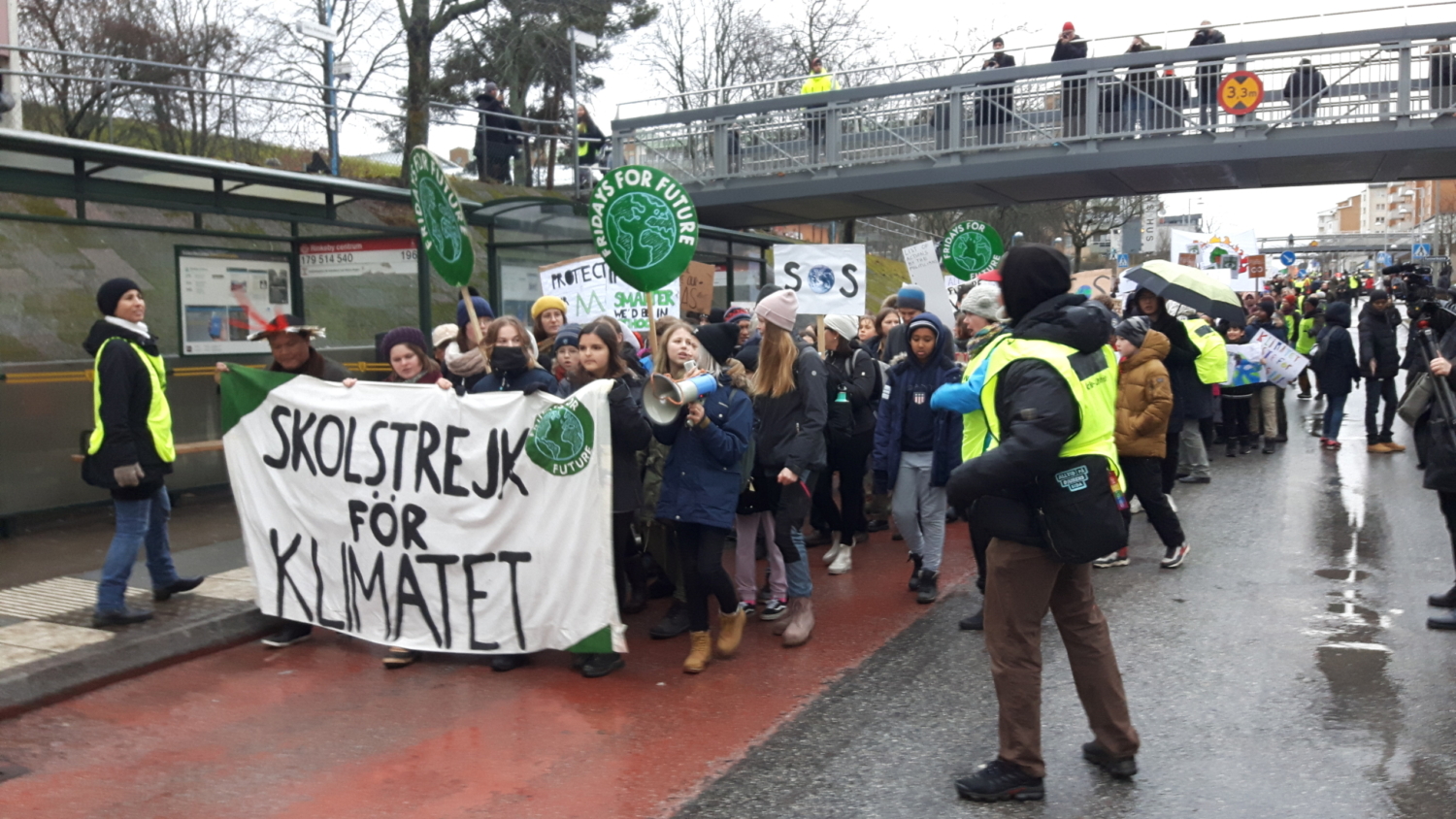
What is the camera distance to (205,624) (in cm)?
615

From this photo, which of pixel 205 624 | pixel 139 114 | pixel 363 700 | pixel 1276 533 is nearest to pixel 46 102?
pixel 139 114

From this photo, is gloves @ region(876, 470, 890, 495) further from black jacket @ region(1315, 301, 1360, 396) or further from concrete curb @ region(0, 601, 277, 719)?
black jacket @ region(1315, 301, 1360, 396)

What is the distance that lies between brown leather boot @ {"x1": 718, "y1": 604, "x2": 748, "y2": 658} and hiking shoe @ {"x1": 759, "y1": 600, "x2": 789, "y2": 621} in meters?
0.73

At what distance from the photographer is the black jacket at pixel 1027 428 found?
12.9 feet

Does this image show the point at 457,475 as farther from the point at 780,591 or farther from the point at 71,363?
the point at 71,363

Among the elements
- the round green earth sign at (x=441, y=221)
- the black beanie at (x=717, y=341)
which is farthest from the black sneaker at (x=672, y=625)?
the round green earth sign at (x=441, y=221)

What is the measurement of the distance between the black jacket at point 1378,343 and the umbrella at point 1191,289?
19.5ft

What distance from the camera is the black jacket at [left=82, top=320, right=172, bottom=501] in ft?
19.6

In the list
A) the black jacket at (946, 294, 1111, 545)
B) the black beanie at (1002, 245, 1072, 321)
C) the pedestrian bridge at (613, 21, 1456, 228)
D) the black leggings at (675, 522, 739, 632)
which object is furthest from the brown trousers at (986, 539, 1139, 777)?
the pedestrian bridge at (613, 21, 1456, 228)

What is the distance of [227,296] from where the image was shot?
10.2 meters

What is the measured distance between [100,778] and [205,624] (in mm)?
1680

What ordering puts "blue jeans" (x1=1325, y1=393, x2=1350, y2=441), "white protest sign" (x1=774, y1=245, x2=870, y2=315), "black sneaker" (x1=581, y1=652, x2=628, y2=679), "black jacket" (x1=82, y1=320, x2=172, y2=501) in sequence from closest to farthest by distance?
"black sneaker" (x1=581, y1=652, x2=628, y2=679) → "black jacket" (x1=82, y1=320, x2=172, y2=501) → "white protest sign" (x1=774, y1=245, x2=870, y2=315) → "blue jeans" (x1=1325, y1=393, x2=1350, y2=441)

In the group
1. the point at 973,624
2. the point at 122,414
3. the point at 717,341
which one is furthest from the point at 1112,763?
the point at 122,414

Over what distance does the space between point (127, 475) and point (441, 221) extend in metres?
2.11
